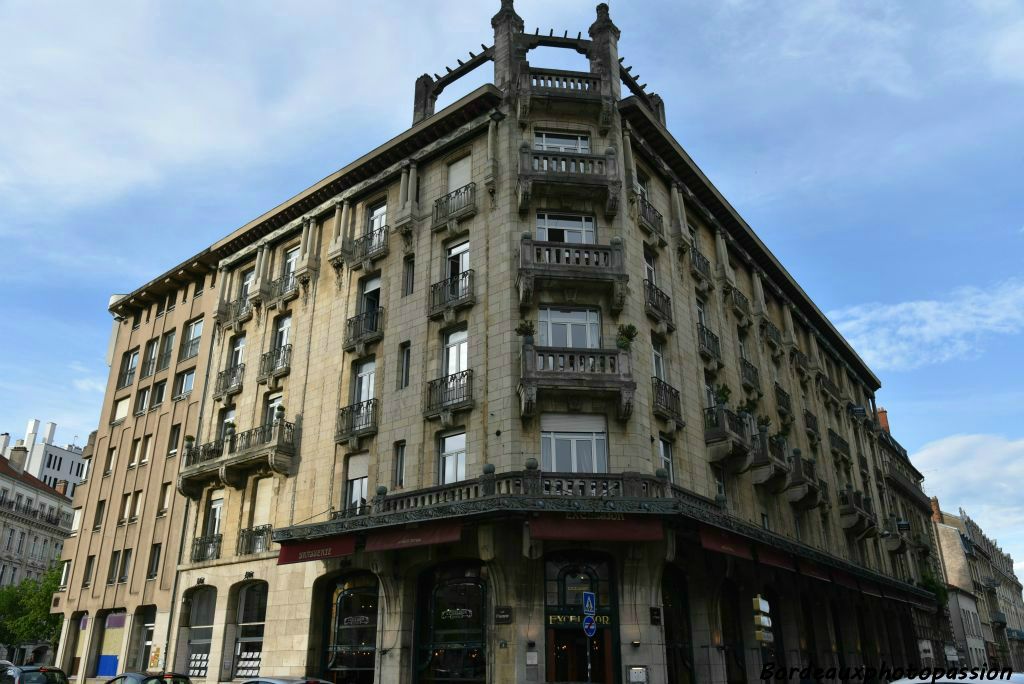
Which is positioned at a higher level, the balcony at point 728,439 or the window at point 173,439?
the window at point 173,439

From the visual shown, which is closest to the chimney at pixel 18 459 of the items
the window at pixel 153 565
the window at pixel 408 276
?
the window at pixel 153 565

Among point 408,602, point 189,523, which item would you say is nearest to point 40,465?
point 189,523

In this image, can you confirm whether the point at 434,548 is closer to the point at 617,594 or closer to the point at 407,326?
the point at 617,594

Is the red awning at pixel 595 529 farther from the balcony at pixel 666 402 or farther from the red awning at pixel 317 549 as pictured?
the red awning at pixel 317 549

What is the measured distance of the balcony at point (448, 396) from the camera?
21.1m

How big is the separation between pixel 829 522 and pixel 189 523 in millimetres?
27066

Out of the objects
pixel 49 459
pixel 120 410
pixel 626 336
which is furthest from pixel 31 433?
pixel 626 336

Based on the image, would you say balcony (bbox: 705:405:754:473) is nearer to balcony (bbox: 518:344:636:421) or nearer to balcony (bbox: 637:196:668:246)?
balcony (bbox: 518:344:636:421)

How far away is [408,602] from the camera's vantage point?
20312 mm

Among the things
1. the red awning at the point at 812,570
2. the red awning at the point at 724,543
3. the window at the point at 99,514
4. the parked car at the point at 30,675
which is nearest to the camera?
the red awning at the point at 724,543

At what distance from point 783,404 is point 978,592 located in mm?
50983

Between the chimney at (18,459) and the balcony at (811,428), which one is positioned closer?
the balcony at (811,428)

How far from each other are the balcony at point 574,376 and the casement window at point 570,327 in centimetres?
103

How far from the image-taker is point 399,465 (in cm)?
2245
